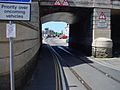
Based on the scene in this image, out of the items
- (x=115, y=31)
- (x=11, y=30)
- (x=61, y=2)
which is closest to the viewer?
(x=11, y=30)

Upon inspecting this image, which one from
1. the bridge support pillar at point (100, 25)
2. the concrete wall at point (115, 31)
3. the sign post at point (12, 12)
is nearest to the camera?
the sign post at point (12, 12)

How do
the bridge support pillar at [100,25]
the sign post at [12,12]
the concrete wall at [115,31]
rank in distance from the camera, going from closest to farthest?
the sign post at [12,12] < the bridge support pillar at [100,25] < the concrete wall at [115,31]

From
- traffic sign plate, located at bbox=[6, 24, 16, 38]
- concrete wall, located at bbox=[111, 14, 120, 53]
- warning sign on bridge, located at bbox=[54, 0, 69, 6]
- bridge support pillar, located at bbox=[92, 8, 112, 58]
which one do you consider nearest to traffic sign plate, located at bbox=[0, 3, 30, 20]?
traffic sign plate, located at bbox=[6, 24, 16, 38]

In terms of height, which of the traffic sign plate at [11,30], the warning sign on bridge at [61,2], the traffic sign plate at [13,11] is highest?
the warning sign on bridge at [61,2]

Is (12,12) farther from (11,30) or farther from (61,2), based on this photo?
(61,2)

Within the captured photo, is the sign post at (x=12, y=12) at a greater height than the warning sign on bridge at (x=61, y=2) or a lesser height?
lesser

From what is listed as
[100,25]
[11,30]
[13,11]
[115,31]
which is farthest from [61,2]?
[11,30]

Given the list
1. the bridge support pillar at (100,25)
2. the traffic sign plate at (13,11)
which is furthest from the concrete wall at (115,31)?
the traffic sign plate at (13,11)

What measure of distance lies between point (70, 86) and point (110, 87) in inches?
59.2

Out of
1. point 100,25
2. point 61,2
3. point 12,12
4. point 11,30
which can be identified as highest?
point 61,2

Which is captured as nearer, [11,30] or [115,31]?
[11,30]

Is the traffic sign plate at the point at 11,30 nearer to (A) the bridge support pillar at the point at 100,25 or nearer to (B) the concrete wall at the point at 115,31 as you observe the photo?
(A) the bridge support pillar at the point at 100,25

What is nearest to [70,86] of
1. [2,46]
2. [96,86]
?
[96,86]

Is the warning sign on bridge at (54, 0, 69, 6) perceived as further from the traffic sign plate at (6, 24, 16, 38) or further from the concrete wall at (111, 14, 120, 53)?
the traffic sign plate at (6, 24, 16, 38)
